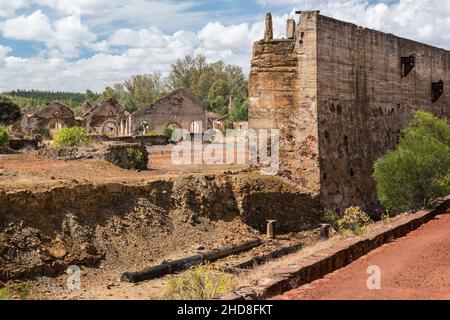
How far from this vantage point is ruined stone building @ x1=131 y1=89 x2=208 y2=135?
4134 cm

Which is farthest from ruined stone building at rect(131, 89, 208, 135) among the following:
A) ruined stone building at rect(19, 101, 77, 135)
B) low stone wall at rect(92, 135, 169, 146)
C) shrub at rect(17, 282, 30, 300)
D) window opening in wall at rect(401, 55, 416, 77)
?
shrub at rect(17, 282, 30, 300)

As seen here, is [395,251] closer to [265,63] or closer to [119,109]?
[265,63]

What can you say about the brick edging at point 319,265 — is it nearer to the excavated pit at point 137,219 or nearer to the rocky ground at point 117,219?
the rocky ground at point 117,219

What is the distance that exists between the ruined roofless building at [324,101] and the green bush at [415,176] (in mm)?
3866

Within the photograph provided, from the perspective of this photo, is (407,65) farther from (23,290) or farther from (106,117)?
(106,117)

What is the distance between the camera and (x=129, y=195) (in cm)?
1578

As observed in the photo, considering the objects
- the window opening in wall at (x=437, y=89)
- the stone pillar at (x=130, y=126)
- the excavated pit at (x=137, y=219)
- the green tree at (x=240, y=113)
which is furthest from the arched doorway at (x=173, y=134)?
the excavated pit at (x=137, y=219)

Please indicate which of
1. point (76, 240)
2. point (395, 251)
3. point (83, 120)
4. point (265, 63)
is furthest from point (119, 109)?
point (395, 251)

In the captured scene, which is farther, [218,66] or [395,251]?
[218,66]

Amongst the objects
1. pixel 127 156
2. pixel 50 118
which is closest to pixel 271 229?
pixel 127 156

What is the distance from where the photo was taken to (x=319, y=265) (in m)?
7.16

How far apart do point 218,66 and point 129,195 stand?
57585 mm

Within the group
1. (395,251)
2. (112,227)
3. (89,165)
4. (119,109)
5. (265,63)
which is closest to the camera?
(395,251)

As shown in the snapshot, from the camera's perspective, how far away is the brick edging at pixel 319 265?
20.0 ft
